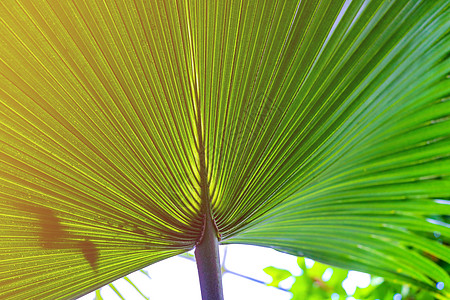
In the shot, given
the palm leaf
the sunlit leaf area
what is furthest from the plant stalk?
the sunlit leaf area

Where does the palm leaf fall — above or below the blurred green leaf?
above

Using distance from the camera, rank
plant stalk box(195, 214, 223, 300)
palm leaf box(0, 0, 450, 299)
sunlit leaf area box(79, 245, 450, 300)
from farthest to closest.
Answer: sunlit leaf area box(79, 245, 450, 300) → plant stalk box(195, 214, 223, 300) → palm leaf box(0, 0, 450, 299)

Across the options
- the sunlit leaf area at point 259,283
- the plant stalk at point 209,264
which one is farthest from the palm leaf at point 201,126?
the sunlit leaf area at point 259,283

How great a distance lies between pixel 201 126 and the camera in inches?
28.4

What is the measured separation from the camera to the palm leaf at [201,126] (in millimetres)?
588

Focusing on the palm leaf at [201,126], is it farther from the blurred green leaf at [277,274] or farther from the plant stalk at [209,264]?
the blurred green leaf at [277,274]

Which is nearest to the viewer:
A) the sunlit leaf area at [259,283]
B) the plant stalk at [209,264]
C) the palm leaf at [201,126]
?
the palm leaf at [201,126]

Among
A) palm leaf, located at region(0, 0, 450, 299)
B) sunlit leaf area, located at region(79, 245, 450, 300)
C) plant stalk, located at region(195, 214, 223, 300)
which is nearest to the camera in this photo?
palm leaf, located at region(0, 0, 450, 299)

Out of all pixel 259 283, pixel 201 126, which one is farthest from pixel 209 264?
pixel 259 283

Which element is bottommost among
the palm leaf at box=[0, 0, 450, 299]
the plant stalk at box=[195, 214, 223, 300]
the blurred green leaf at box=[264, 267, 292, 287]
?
the plant stalk at box=[195, 214, 223, 300]

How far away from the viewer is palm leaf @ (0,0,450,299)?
1.93 feet

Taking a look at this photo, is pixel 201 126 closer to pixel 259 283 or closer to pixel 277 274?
pixel 277 274

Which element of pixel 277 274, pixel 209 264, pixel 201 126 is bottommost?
pixel 209 264

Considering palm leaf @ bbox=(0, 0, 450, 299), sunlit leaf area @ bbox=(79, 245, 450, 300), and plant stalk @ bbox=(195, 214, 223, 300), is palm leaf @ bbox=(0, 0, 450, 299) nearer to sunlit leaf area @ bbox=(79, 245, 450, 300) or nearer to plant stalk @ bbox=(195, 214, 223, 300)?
plant stalk @ bbox=(195, 214, 223, 300)
